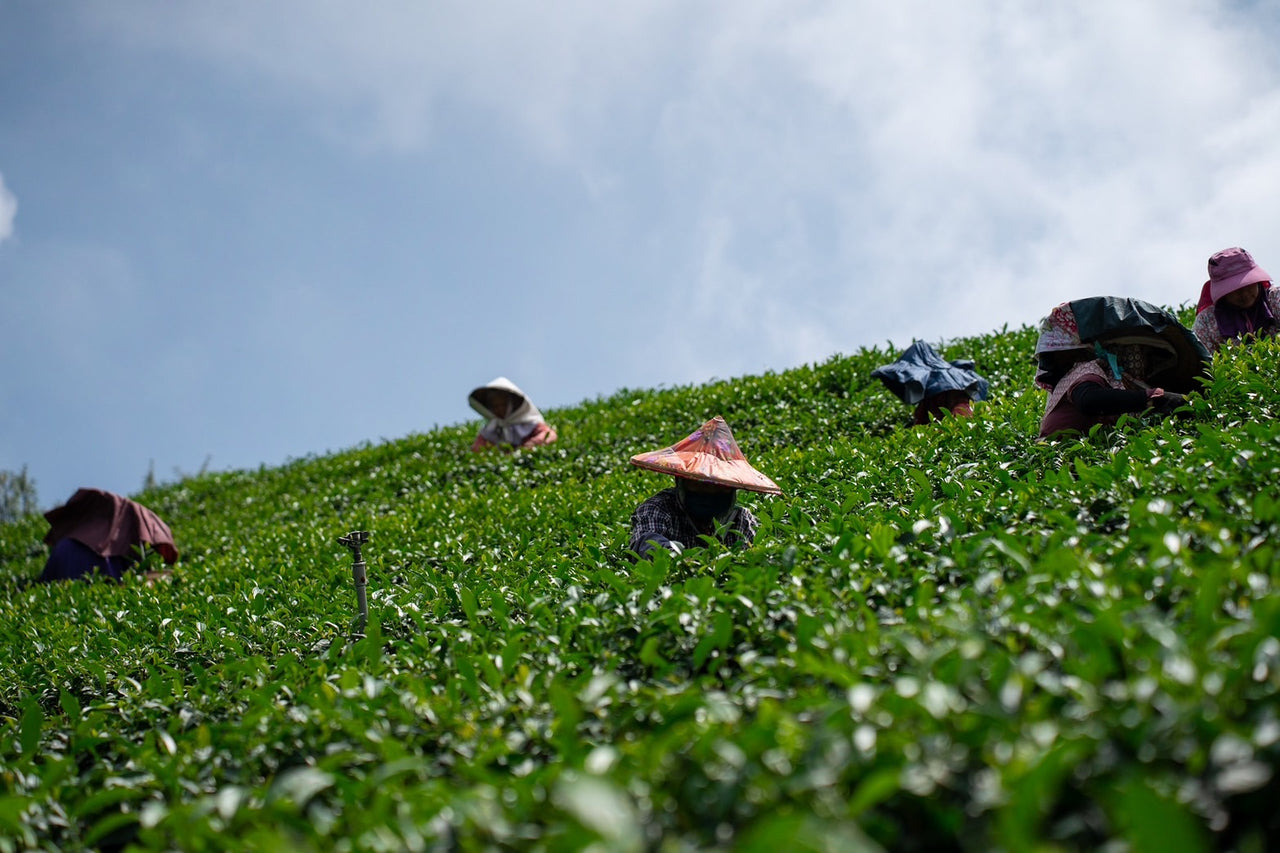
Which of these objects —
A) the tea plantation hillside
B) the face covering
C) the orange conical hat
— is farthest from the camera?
the face covering

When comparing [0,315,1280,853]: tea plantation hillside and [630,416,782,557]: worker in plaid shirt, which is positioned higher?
[630,416,782,557]: worker in plaid shirt

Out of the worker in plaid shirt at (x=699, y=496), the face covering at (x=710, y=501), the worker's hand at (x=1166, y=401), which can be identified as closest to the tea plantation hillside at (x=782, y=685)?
the worker's hand at (x=1166, y=401)

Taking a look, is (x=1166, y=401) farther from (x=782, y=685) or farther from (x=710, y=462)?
(x=782, y=685)

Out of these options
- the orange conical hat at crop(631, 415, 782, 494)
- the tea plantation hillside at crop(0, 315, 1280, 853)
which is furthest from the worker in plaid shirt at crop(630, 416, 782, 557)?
the tea plantation hillside at crop(0, 315, 1280, 853)

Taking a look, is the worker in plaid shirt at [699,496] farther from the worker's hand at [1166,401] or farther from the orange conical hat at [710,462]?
the worker's hand at [1166,401]

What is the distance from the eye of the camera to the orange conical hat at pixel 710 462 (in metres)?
4.06

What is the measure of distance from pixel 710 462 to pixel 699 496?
0.19 m

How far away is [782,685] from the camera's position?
7.19 ft

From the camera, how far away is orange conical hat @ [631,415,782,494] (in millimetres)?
4059

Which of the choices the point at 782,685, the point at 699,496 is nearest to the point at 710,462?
the point at 699,496

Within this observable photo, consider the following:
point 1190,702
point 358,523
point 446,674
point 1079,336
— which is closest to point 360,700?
point 446,674

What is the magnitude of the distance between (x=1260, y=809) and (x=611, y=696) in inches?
53.0

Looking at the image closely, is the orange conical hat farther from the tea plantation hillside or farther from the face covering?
the tea plantation hillside

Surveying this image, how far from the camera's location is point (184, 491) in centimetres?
1384
